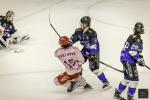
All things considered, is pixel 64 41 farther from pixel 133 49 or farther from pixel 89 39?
pixel 133 49

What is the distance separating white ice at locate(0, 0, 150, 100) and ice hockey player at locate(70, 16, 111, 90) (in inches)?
11.8

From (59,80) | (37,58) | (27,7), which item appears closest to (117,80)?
(59,80)

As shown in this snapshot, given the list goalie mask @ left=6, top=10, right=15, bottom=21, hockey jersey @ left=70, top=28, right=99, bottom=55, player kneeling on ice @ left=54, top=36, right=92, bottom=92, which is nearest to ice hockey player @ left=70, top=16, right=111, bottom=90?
hockey jersey @ left=70, top=28, right=99, bottom=55

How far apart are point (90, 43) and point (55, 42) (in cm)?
271

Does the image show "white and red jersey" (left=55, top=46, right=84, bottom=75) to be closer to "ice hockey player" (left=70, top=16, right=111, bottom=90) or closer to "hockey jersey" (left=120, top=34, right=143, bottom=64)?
"ice hockey player" (left=70, top=16, right=111, bottom=90)

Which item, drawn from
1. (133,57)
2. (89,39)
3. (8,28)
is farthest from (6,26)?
(133,57)

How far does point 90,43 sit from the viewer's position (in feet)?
19.0

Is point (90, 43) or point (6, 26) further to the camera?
point (6, 26)

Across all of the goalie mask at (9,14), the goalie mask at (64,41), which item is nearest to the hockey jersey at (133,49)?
the goalie mask at (64,41)

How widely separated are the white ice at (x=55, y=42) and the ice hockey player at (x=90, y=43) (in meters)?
0.30

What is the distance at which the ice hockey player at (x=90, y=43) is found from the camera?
5.78 m

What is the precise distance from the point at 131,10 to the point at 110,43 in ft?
10.8

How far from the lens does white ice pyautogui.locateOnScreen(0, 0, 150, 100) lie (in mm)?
5980

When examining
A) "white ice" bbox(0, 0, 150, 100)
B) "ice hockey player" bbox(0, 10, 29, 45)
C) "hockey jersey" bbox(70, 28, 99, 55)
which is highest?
"hockey jersey" bbox(70, 28, 99, 55)
